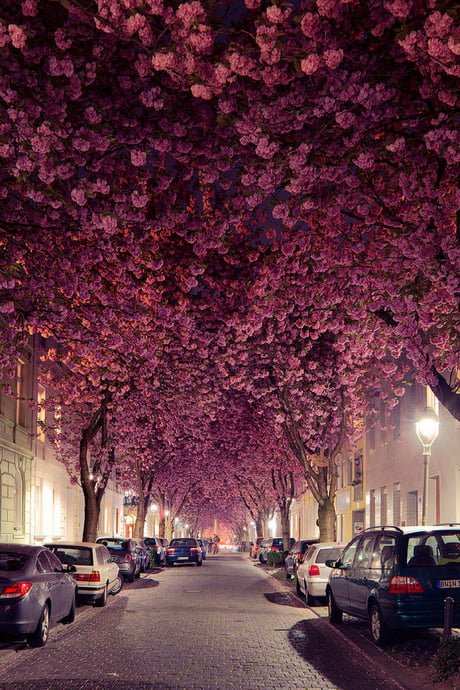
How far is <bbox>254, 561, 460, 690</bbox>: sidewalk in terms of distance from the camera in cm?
1034

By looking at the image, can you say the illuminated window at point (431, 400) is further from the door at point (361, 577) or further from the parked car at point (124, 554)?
the door at point (361, 577)

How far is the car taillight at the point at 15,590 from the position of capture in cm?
1233

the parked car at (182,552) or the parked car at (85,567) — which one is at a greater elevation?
the parked car at (85,567)

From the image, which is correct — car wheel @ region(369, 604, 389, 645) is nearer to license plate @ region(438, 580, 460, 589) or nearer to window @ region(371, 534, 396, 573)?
window @ region(371, 534, 396, 573)

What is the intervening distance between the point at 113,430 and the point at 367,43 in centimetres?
2925

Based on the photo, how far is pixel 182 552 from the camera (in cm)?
4744

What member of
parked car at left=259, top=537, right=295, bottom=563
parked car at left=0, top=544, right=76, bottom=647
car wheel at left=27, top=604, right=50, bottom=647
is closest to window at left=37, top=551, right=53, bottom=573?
parked car at left=0, top=544, right=76, bottom=647

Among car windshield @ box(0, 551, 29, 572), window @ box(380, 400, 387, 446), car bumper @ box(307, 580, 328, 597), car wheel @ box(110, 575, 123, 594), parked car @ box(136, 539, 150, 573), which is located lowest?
parked car @ box(136, 539, 150, 573)

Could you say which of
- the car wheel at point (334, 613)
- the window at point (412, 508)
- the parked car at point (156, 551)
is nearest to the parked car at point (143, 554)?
the parked car at point (156, 551)

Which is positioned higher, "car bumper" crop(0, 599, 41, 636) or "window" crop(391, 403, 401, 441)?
"window" crop(391, 403, 401, 441)

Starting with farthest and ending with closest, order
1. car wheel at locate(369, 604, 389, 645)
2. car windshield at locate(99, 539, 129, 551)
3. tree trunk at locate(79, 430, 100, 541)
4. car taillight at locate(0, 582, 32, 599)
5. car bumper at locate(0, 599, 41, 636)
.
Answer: car windshield at locate(99, 539, 129, 551) < tree trunk at locate(79, 430, 100, 541) < car wheel at locate(369, 604, 389, 645) < car taillight at locate(0, 582, 32, 599) < car bumper at locate(0, 599, 41, 636)

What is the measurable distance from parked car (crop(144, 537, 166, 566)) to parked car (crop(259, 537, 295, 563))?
18.0ft

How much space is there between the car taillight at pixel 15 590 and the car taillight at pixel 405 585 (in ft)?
16.9

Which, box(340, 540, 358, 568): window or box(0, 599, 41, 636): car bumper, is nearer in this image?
box(0, 599, 41, 636): car bumper
